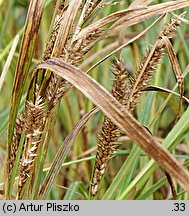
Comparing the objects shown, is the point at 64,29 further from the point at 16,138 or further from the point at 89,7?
the point at 16,138

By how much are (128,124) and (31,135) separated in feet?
0.54

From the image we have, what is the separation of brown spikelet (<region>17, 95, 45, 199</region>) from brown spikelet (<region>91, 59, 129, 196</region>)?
0.27ft

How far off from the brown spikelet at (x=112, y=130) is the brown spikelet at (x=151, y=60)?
0.05 feet

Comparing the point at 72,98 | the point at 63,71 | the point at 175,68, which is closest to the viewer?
the point at 63,71

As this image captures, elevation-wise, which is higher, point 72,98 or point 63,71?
point 72,98

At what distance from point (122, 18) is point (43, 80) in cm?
13

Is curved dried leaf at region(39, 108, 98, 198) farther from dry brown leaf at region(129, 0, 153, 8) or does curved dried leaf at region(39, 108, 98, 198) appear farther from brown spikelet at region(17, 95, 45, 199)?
dry brown leaf at region(129, 0, 153, 8)

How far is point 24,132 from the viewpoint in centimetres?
73

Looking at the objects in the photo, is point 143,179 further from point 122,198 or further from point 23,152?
point 23,152

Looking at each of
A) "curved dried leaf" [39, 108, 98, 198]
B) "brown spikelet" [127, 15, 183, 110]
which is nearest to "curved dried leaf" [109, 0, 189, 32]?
"brown spikelet" [127, 15, 183, 110]

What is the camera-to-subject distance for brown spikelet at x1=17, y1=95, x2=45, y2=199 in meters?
0.69

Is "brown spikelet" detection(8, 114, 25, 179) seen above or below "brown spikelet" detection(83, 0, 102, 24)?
below
